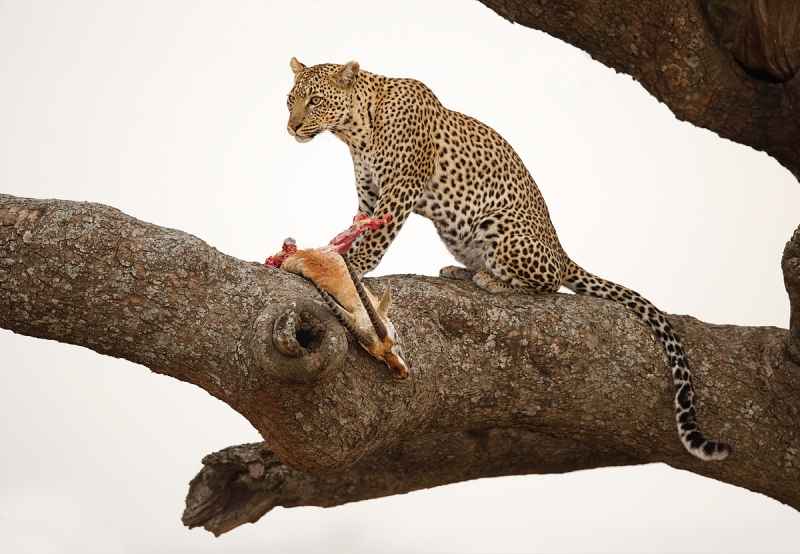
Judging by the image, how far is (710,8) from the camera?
6.31 m

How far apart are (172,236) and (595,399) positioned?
2698 millimetres

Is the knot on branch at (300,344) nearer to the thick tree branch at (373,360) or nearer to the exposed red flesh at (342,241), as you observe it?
the thick tree branch at (373,360)

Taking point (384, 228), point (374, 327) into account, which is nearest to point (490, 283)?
point (384, 228)

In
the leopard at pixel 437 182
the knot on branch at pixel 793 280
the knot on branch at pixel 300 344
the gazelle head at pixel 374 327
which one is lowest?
the knot on branch at pixel 300 344

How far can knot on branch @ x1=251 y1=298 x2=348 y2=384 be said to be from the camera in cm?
432

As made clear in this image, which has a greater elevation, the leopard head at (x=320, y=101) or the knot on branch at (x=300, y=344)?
the leopard head at (x=320, y=101)

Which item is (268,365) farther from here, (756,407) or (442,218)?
(756,407)

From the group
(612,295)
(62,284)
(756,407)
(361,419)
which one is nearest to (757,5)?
(612,295)

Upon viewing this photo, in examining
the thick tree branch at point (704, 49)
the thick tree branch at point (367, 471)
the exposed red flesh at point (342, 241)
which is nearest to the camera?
the exposed red flesh at point (342, 241)

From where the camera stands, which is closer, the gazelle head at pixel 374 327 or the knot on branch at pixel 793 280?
the gazelle head at pixel 374 327

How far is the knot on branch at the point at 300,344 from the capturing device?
4.32 m

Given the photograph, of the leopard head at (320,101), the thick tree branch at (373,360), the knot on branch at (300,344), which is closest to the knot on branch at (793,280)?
the thick tree branch at (373,360)

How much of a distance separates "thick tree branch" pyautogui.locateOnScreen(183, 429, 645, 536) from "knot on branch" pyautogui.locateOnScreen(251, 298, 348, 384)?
2.50m

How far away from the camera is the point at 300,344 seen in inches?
173
